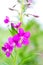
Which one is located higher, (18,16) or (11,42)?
(18,16)

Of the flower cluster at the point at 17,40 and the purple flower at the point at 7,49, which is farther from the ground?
the flower cluster at the point at 17,40

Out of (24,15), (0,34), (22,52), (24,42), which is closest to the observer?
(24,42)

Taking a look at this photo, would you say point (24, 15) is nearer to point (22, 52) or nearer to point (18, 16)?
point (18, 16)

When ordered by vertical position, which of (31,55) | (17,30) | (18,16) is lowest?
(31,55)

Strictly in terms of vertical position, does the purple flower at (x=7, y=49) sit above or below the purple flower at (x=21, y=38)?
below

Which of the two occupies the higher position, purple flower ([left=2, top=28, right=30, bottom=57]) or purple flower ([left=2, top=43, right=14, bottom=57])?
purple flower ([left=2, top=28, right=30, bottom=57])

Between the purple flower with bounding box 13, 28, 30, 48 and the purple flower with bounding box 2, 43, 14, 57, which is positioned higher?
the purple flower with bounding box 13, 28, 30, 48

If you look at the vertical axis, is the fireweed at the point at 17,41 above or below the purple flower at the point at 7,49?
above

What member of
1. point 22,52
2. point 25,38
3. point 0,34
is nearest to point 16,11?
point 25,38
